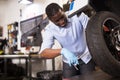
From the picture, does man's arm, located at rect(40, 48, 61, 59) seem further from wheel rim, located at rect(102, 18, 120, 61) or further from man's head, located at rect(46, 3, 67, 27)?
wheel rim, located at rect(102, 18, 120, 61)

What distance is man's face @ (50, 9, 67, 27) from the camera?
156 centimetres

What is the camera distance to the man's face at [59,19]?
1557mm

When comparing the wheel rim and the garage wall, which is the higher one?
the garage wall

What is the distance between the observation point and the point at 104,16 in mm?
1121

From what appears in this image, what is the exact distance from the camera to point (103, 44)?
1.02m

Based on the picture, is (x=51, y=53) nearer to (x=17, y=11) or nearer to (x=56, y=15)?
(x=56, y=15)

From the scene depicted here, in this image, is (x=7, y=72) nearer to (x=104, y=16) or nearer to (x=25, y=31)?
(x=25, y=31)

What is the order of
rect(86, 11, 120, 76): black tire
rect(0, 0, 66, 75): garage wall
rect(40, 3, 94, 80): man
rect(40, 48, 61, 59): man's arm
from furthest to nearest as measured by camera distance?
1. rect(0, 0, 66, 75): garage wall
2. rect(40, 3, 94, 80): man
3. rect(40, 48, 61, 59): man's arm
4. rect(86, 11, 120, 76): black tire

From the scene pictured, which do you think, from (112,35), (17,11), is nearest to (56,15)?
(112,35)

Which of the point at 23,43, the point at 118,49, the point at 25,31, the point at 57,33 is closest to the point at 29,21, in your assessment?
the point at 25,31

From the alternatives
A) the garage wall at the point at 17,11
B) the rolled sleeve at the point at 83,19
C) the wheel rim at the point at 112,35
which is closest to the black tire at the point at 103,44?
the wheel rim at the point at 112,35

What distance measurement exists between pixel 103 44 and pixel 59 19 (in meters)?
0.64

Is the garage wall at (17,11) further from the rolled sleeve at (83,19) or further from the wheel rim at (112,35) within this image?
the wheel rim at (112,35)

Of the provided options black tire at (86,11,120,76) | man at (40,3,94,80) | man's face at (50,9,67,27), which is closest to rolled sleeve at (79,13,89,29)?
man at (40,3,94,80)
